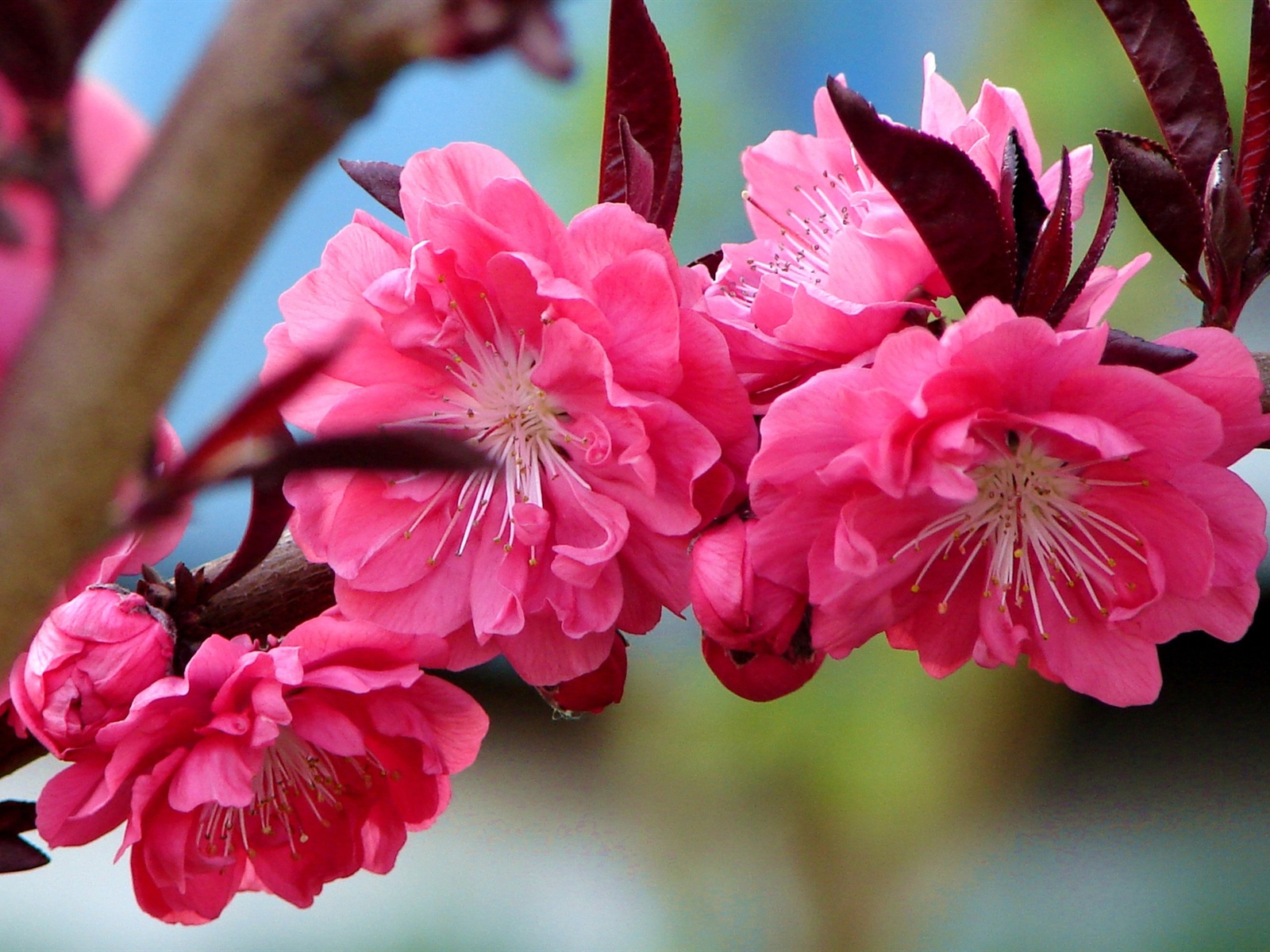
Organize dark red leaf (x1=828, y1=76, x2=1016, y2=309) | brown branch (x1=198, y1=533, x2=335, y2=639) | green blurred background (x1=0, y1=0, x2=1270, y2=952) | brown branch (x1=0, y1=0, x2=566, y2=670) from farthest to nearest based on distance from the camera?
green blurred background (x1=0, y1=0, x2=1270, y2=952) < brown branch (x1=198, y1=533, x2=335, y2=639) < dark red leaf (x1=828, y1=76, x2=1016, y2=309) < brown branch (x1=0, y1=0, x2=566, y2=670)

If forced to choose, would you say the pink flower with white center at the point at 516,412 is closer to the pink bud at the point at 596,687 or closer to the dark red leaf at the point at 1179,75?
the pink bud at the point at 596,687

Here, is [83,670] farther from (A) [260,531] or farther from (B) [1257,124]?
(B) [1257,124]

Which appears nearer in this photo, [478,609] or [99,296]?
[99,296]

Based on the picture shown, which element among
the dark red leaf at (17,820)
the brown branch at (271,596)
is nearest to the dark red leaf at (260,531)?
the brown branch at (271,596)

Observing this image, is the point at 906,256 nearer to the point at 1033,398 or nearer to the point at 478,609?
the point at 1033,398

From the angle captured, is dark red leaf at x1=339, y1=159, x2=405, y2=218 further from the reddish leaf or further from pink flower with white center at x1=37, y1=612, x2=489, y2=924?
the reddish leaf

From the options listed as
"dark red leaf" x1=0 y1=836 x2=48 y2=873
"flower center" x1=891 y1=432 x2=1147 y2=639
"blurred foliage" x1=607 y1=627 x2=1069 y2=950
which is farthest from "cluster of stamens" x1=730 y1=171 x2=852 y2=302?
"blurred foliage" x1=607 y1=627 x2=1069 y2=950

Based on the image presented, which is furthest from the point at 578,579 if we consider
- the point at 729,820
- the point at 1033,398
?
the point at 729,820
